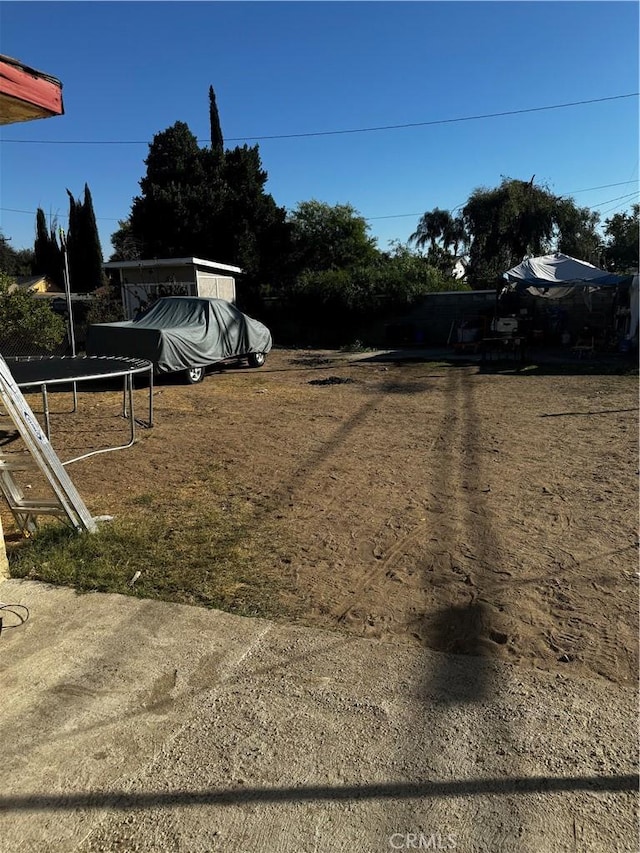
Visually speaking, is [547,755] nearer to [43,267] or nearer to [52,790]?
[52,790]

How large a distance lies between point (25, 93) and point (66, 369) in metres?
4.00

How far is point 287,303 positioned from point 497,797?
22.8m

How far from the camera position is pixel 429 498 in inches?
207

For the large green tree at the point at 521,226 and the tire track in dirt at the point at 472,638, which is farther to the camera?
the large green tree at the point at 521,226

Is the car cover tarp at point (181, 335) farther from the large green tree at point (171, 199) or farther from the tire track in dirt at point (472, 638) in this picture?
the large green tree at point (171, 199)

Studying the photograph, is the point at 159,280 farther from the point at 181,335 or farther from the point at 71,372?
the point at 71,372

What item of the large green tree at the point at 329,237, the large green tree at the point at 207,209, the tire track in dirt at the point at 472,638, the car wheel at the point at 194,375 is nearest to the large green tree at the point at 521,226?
the large green tree at the point at 329,237

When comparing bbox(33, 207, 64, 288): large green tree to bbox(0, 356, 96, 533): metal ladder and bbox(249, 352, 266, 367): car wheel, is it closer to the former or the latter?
bbox(249, 352, 266, 367): car wheel

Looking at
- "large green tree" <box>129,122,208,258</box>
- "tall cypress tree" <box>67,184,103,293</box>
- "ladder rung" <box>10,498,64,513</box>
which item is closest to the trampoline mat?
"ladder rung" <box>10,498,64,513</box>

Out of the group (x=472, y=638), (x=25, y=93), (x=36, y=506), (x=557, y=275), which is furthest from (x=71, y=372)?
(x=557, y=275)

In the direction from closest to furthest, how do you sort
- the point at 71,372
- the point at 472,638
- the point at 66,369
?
the point at 472,638 < the point at 71,372 < the point at 66,369

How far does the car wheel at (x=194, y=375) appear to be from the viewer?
12.3 m

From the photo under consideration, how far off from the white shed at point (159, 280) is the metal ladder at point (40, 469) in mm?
15803

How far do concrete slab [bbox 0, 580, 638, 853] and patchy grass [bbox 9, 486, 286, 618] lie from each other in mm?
372
